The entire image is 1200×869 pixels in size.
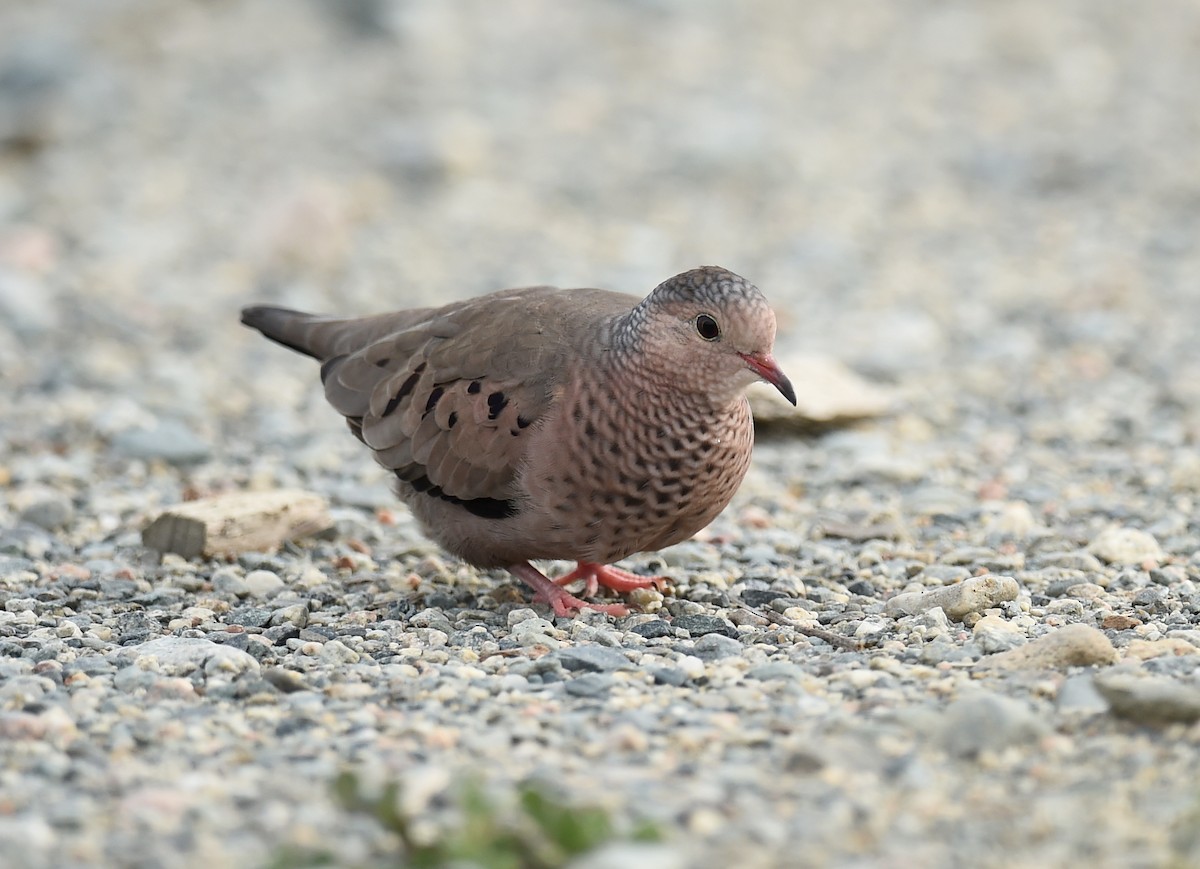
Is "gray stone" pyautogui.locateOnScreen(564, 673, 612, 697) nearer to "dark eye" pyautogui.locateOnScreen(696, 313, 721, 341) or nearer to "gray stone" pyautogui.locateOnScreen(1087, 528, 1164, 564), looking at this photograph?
"dark eye" pyautogui.locateOnScreen(696, 313, 721, 341)

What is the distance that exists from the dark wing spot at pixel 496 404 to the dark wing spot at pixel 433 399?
323 mm

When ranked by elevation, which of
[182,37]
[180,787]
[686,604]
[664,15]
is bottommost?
[180,787]

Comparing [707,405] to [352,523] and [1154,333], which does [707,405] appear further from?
[1154,333]

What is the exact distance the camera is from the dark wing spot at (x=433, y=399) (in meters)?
5.82

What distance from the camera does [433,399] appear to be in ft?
19.1

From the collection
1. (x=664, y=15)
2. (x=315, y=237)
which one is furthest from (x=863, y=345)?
(x=664, y=15)

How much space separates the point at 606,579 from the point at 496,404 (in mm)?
798

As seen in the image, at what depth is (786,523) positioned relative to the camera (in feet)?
22.3

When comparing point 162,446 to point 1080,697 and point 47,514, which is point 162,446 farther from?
point 1080,697

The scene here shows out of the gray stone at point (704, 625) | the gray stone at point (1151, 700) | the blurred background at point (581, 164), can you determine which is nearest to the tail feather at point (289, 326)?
the blurred background at point (581, 164)

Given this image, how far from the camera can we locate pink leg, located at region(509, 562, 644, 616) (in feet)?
Result: 18.1

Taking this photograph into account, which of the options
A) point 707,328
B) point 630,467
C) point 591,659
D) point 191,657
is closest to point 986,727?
point 591,659

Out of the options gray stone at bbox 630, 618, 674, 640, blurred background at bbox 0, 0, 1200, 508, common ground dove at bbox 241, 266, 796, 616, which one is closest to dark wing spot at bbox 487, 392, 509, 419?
common ground dove at bbox 241, 266, 796, 616

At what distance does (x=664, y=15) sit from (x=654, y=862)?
13387 millimetres
